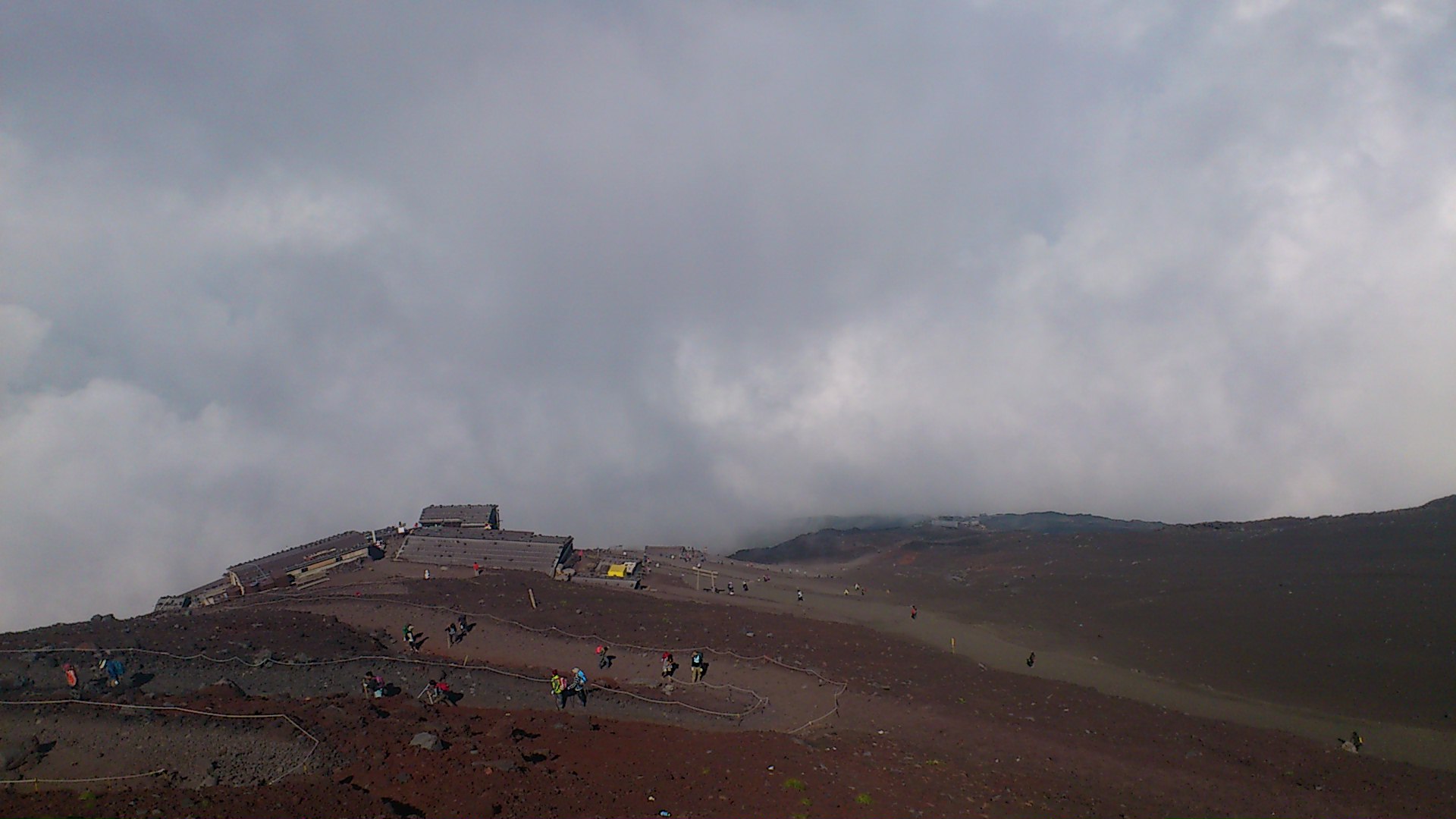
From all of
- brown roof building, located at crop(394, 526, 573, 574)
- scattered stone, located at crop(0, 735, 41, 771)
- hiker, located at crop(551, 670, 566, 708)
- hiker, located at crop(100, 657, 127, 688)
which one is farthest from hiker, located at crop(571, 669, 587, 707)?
brown roof building, located at crop(394, 526, 573, 574)

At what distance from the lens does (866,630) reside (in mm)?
51219

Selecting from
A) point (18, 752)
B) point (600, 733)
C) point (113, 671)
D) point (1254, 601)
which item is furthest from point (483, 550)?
point (1254, 601)

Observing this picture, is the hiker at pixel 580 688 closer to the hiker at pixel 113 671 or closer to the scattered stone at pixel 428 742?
the scattered stone at pixel 428 742

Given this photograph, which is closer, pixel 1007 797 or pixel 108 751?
pixel 108 751

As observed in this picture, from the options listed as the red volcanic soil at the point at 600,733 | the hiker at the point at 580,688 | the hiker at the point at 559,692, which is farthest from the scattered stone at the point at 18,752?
the hiker at the point at 580,688

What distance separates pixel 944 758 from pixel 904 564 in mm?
55390

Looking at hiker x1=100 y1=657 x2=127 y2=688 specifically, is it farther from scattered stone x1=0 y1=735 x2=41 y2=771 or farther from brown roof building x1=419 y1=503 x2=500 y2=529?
brown roof building x1=419 y1=503 x2=500 y2=529

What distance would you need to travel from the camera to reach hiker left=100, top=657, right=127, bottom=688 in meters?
29.2

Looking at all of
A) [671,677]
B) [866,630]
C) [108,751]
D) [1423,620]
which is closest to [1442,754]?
[1423,620]

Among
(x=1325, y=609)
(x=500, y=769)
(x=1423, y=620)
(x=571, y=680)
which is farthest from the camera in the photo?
(x=1325, y=609)

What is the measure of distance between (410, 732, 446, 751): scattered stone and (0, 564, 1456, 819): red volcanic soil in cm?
25

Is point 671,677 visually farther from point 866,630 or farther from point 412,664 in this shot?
point 866,630

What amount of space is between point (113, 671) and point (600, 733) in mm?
20580

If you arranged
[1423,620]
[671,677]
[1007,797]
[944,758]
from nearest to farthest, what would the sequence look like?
[1007,797], [944,758], [671,677], [1423,620]
